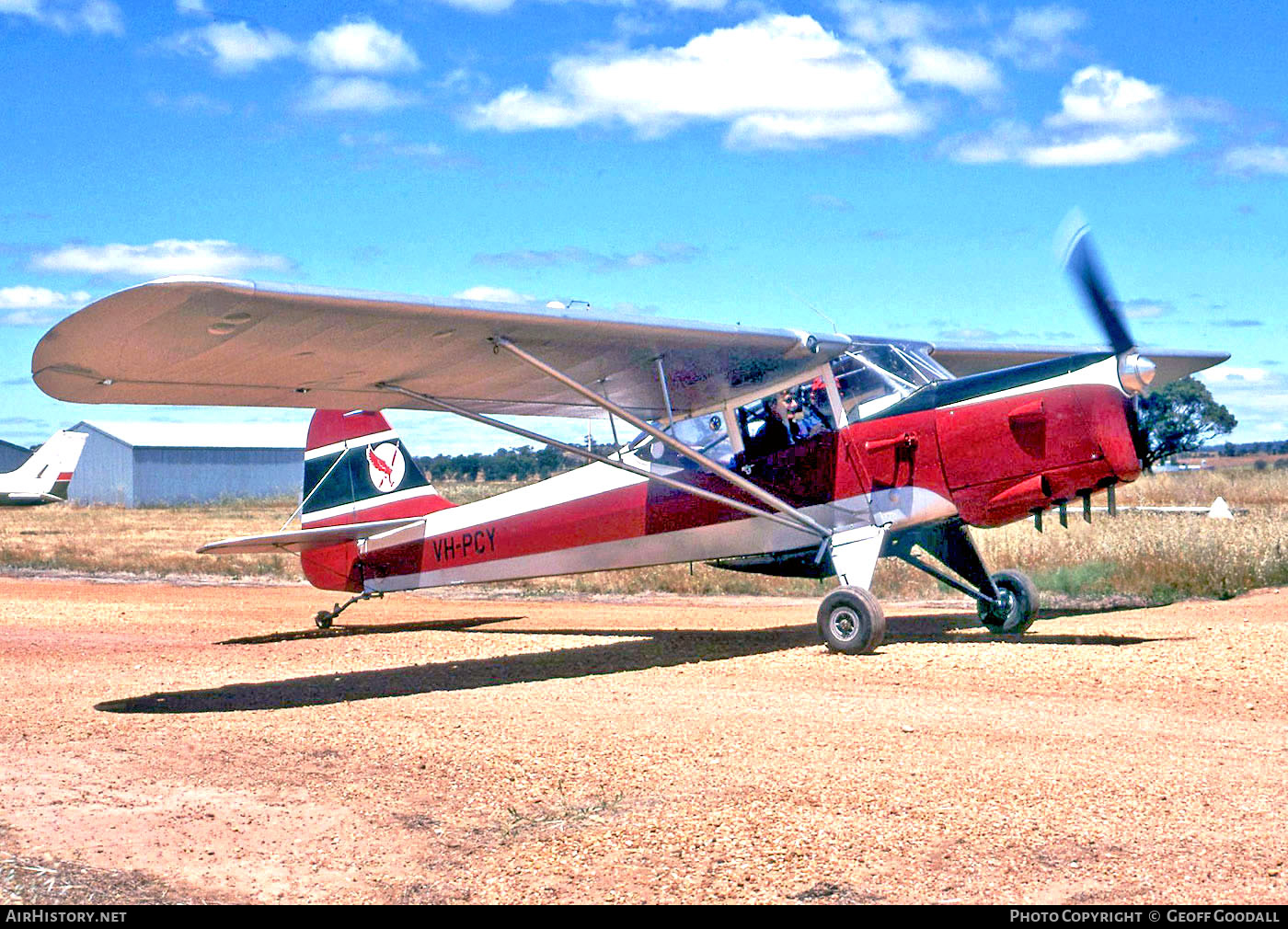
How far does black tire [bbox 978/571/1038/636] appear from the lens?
12297 millimetres

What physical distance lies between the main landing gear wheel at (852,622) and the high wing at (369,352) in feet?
7.46

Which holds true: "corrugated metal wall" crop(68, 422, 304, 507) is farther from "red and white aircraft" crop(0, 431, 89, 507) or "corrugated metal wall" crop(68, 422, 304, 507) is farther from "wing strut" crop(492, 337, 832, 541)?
"wing strut" crop(492, 337, 832, 541)

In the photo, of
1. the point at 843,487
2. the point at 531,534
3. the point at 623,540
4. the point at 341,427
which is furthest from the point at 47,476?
the point at 843,487

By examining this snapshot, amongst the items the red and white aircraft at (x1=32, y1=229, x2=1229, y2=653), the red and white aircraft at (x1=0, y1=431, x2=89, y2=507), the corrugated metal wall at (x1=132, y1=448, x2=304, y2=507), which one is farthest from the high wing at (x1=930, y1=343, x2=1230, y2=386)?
the corrugated metal wall at (x1=132, y1=448, x2=304, y2=507)

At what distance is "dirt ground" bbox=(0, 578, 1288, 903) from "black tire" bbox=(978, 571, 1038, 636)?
0.73ft

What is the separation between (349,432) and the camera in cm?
1592

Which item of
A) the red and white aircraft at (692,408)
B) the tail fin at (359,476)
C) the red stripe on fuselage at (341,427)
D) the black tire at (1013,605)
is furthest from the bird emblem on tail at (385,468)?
the black tire at (1013,605)

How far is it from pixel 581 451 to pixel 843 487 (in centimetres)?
247

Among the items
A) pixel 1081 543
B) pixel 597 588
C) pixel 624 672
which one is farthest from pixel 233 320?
pixel 1081 543

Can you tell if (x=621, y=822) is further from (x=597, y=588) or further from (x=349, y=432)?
(x=597, y=588)

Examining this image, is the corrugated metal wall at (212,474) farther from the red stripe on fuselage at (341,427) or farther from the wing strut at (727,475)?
the wing strut at (727,475)

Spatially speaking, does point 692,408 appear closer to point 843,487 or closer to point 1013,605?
point 843,487

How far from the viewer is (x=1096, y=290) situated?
34.1 ft

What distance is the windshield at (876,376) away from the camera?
457 inches
